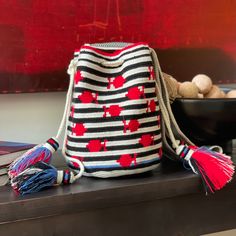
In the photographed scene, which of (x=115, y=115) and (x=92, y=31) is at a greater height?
(x=92, y=31)

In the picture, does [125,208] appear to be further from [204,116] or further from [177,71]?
[177,71]

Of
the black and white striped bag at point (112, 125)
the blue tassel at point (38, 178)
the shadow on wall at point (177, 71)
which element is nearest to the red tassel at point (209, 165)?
the black and white striped bag at point (112, 125)

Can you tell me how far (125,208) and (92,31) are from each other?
405 millimetres

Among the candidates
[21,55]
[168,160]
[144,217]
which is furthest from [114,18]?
[144,217]

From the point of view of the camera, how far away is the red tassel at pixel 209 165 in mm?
635

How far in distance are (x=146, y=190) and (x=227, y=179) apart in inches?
5.2

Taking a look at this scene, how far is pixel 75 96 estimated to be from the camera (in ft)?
2.08

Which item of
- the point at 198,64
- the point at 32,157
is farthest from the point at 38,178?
the point at 198,64

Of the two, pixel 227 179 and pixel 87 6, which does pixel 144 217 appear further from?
pixel 87 6

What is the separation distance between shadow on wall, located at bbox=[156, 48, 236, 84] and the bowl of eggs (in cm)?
15

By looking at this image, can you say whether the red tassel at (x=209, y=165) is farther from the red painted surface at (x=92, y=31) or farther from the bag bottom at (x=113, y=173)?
the red painted surface at (x=92, y=31)

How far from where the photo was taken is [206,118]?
718mm

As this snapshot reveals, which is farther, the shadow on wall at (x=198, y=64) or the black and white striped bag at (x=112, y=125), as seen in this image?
the shadow on wall at (x=198, y=64)

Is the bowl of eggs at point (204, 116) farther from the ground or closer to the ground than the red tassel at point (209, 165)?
farther from the ground
